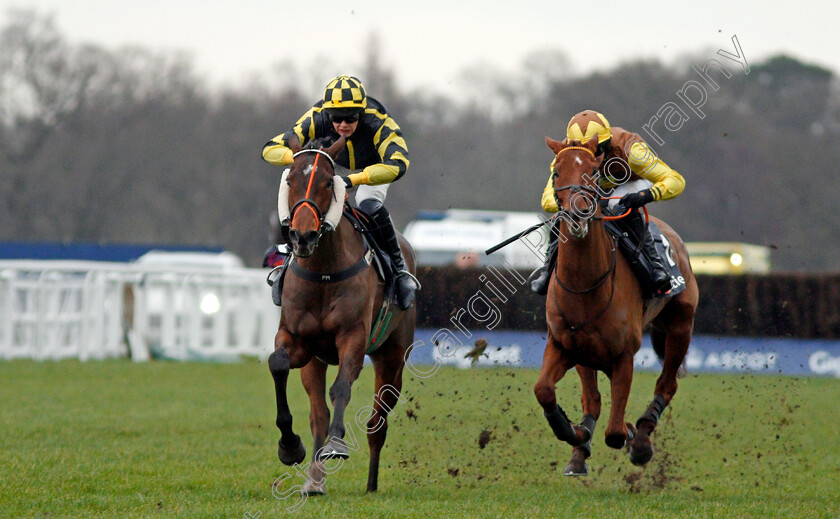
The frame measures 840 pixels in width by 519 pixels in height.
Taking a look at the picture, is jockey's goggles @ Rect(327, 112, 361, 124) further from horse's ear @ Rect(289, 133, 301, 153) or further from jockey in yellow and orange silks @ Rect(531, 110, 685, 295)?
jockey in yellow and orange silks @ Rect(531, 110, 685, 295)

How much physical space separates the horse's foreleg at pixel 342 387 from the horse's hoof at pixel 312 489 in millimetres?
446

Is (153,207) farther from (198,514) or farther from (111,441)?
(198,514)

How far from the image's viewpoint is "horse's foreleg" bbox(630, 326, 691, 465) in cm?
715

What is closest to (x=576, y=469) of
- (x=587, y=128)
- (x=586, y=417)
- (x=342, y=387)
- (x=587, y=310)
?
(x=586, y=417)

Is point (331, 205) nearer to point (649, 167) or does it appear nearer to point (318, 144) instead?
point (318, 144)

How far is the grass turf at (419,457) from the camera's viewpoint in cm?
626

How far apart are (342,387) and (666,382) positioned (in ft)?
8.83

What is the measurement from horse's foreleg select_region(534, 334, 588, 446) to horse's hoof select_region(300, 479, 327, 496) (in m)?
1.48

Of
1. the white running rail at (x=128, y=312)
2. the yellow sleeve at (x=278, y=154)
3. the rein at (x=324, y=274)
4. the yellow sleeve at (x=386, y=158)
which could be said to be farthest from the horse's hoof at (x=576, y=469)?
the white running rail at (x=128, y=312)

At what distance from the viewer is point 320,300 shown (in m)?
6.42

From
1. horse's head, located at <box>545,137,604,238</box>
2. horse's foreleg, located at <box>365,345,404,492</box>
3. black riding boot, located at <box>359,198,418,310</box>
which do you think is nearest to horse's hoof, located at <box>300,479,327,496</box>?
horse's foreleg, located at <box>365,345,404,492</box>

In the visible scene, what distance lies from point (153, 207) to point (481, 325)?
28.9 metres

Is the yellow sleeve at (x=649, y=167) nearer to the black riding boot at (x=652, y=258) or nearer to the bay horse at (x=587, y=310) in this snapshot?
the black riding boot at (x=652, y=258)

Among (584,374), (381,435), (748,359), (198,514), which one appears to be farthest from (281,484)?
(748,359)
